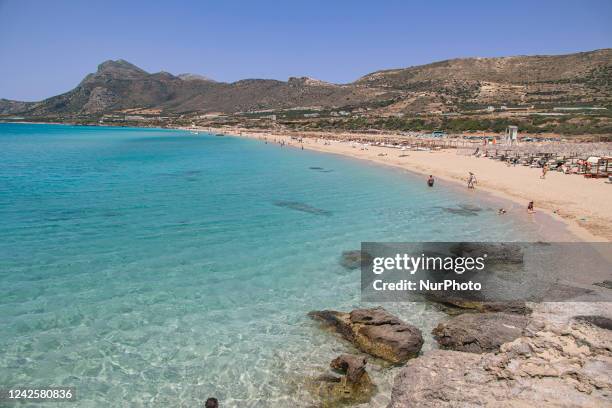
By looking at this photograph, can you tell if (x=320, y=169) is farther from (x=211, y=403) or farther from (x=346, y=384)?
(x=211, y=403)

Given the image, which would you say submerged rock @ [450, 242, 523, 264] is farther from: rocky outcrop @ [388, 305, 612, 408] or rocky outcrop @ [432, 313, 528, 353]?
rocky outcrop @ [388, 305, 612, 408]

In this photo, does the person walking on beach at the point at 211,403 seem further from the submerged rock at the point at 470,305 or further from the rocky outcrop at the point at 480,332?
the submerged rock at the point at 470,305

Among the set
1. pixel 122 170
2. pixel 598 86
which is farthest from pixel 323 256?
pixel 598 86

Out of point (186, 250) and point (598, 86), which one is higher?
point (598, 86)

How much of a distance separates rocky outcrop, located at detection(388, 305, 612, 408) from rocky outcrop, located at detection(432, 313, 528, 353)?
129 cm

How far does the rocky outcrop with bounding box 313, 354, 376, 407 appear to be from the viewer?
686 cm

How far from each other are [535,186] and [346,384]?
2389 centimetres

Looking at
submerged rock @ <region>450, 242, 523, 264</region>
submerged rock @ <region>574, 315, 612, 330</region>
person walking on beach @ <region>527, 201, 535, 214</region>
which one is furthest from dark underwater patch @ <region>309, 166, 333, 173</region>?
submerged rock @ <region>574, 315, 612, 330</region>

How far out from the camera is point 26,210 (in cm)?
2030

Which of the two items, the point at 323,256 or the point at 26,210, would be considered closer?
the point at 323,256

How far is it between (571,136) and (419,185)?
3569 cm

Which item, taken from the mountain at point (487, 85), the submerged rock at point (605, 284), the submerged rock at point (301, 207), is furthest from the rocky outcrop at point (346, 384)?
the mountain at point (487, 85)

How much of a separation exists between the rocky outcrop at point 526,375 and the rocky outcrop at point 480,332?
4.23 feet

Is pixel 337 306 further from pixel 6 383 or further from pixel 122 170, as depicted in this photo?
pixel 122 170
